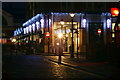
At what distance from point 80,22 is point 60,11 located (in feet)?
12.0

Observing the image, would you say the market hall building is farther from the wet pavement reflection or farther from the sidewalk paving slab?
the wet pavement reflection

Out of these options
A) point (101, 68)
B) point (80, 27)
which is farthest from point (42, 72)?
point (80, 27)

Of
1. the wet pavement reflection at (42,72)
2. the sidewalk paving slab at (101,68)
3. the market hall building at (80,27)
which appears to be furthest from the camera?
the market hall building at (80,27)

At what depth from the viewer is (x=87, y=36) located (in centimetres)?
4425

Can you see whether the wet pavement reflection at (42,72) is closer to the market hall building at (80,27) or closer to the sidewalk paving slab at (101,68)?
the sidewalk paving slab at (101,68)

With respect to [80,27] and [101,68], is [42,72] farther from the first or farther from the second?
[80,27]

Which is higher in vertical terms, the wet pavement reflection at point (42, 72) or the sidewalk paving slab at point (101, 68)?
the sidewalk paving slab at point (101, 68)

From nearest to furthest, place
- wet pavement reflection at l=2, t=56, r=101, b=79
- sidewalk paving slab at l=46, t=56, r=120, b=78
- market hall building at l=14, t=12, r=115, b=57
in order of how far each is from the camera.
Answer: wet pavement reflection at l=2, t=56, r=101, b=79 → sidewalk paving slab at l=46, t=56, r=120, b=78 → market hall building at l=14, t=12, r=115, b=57

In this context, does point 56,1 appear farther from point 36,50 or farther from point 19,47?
point 19,47

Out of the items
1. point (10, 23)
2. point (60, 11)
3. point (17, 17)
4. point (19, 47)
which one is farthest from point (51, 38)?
point (17, 17)

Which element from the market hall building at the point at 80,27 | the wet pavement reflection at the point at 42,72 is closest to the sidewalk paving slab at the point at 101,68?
the wet pavement reflection at the point at 42,72

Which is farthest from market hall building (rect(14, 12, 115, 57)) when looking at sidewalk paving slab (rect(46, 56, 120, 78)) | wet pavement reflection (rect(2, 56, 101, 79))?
wet pavement reflection (rect(2, 56, 101, 79))

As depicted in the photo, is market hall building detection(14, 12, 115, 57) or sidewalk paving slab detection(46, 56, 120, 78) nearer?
sidewalk paving slab detection(46, 56, 120, 78)

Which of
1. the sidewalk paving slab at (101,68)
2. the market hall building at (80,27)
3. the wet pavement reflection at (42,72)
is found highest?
the market hall building at (80,27)
